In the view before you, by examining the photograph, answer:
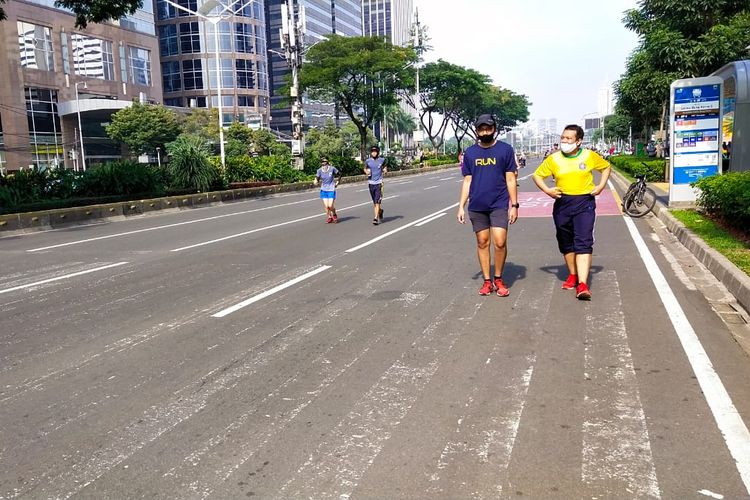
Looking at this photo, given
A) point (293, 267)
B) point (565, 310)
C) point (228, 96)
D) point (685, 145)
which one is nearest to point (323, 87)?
point (685, 145)

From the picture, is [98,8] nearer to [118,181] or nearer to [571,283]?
[118,181]

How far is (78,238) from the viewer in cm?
1434

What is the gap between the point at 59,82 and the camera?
214 feet

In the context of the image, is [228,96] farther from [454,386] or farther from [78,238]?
[454,386]

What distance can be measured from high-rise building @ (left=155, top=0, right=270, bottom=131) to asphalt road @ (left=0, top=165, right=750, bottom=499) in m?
89.6

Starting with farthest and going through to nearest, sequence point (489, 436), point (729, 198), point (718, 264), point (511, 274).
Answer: point (729, 198)
point (511, 274)
point (718, 264)
point (489, 436)

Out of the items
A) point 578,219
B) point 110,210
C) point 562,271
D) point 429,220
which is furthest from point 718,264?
point 110,210

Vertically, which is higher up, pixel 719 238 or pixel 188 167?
pixel 188 167

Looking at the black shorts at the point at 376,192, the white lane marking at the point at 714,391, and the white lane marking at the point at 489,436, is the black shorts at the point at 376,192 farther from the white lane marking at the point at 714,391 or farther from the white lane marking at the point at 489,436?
the white lane marking at the point at 489,436

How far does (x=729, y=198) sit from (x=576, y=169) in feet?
16.4

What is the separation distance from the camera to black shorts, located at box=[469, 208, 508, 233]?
7195mm

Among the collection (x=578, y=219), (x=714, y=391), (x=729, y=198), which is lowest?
(x=714, y=391)

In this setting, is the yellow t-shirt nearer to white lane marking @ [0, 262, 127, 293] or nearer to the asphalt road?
the asphalt road

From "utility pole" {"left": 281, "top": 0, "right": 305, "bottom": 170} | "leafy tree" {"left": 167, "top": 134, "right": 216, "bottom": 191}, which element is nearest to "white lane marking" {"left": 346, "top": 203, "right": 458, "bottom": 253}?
"leafy tree" {"left": 167, "top": 134, "right": 216, "bottom": 191}
